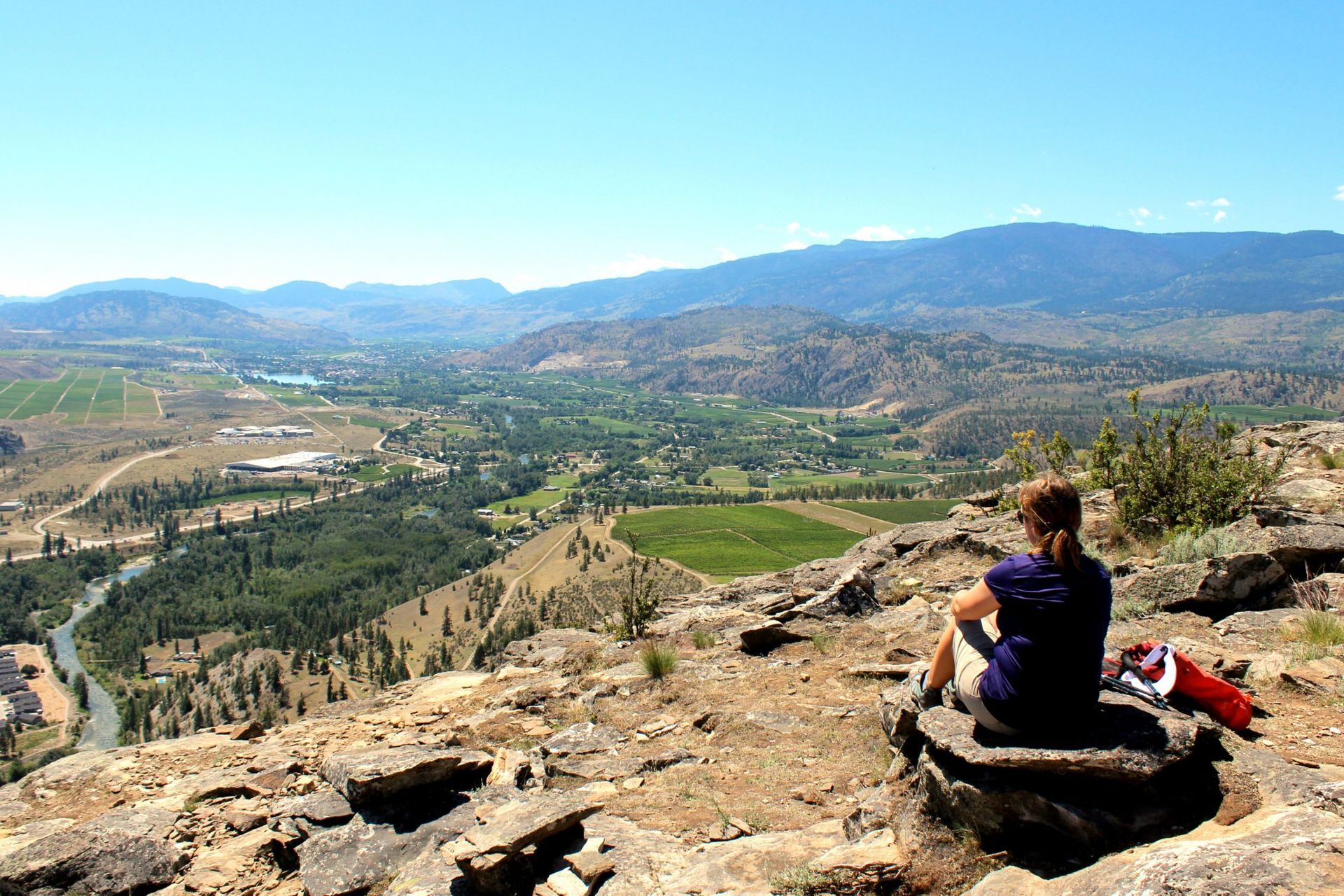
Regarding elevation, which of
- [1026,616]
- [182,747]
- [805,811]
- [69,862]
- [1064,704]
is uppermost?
[1026,616]

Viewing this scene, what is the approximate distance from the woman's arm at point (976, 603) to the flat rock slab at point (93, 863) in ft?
26.0

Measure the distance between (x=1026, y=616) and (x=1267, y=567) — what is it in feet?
22.7

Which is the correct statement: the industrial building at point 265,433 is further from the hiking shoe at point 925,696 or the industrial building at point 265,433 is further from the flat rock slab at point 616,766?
the hiking shoe at point 925,696

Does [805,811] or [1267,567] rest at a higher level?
[1267,567]

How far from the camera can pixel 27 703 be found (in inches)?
2151

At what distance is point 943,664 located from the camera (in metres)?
6.21

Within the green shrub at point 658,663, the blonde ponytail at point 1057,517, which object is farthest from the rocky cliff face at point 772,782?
the blonde ponytail at point 1057,517

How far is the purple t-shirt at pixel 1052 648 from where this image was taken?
201 inches

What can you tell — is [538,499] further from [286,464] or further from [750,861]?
[750,861]

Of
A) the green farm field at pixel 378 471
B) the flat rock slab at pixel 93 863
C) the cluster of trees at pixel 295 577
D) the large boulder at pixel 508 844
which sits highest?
the large boulder at pixel 508 844

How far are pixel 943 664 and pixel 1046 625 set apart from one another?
4.06 ft

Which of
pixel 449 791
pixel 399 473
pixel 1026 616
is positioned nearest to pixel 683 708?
pixel 449 791

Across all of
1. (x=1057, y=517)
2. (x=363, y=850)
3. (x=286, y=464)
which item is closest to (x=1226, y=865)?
(x=1057, y=517)

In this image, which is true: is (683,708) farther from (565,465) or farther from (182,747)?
(565,465)
